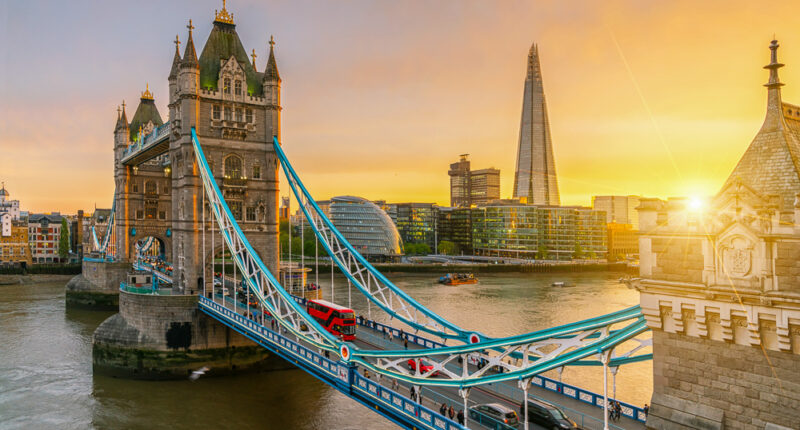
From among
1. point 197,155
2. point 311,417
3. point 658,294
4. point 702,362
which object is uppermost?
point 197,155

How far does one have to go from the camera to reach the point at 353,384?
59.6 feet

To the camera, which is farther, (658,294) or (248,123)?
(248,123)

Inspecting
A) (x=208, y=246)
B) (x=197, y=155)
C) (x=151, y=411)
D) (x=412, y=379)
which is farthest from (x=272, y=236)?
(x=412, y=379)

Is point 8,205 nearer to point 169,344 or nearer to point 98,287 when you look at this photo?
point 98,287

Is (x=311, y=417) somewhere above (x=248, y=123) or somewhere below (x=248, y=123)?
below

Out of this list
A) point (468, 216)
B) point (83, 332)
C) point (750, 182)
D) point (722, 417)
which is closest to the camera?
point (722, 417)

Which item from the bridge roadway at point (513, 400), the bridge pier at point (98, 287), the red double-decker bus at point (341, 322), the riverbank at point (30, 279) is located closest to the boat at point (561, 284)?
the bridge pier at point (98, 287)

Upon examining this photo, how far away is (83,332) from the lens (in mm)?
42094

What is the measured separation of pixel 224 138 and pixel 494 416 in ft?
83.3

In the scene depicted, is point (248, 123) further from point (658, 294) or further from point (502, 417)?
point (658, 294)

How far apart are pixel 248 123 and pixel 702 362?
30558 mm

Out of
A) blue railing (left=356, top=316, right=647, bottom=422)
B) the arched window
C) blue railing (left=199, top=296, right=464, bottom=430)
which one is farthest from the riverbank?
blue railing (left=356, top=316, right=647, bottom=422)

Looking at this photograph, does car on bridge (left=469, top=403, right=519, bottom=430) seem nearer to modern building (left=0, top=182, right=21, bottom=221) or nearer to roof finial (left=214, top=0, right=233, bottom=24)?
roof finial (left=214, top=0, right=233, bottom=24)

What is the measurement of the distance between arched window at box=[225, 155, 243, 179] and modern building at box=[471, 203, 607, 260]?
343 feet
